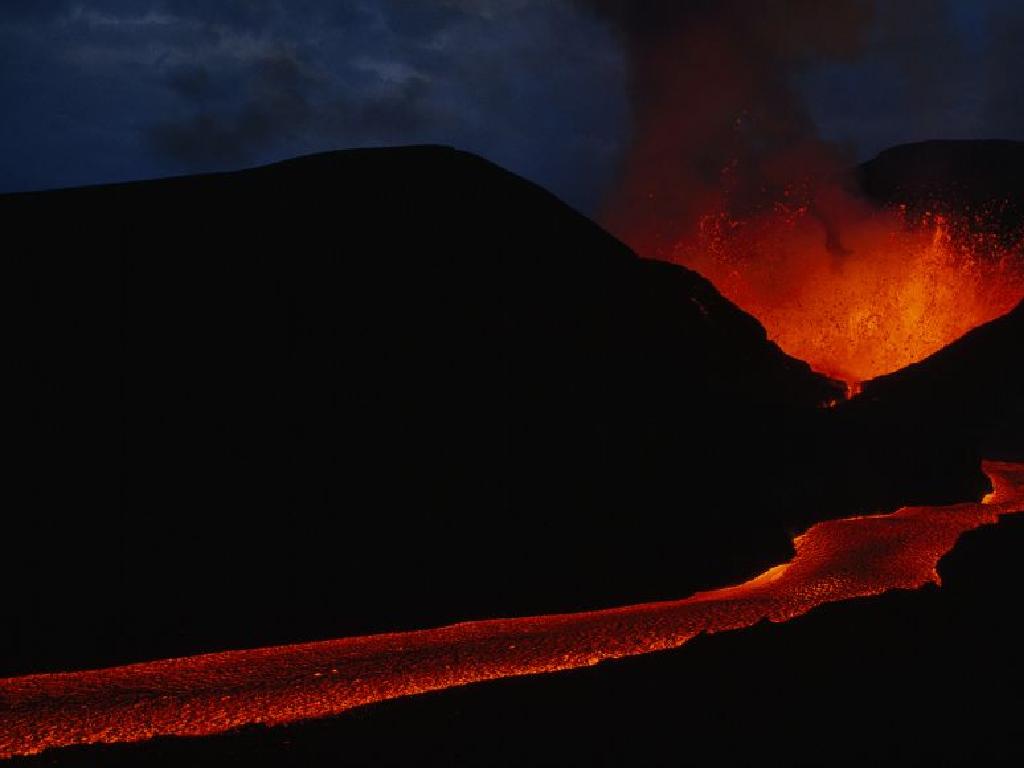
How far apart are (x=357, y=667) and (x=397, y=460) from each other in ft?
7.76

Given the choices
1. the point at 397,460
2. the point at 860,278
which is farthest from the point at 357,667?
the point at 860,278

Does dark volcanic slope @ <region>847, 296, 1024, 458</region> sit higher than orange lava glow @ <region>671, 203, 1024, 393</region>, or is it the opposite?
orange lava glow @ <region>671, 203, 1024, 393</region>

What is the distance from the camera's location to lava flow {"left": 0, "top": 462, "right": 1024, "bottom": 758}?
5469 mm

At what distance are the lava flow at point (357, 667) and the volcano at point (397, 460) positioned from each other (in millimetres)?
389

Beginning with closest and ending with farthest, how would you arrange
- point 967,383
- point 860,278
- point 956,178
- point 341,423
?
point 341,423
point 967,383
point 860,278
point 956,178

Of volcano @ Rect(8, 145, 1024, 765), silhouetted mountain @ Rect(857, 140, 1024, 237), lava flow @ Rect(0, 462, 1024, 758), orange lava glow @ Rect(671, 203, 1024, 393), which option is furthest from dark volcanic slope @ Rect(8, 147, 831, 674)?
silhouetted mountain @ Rect(857, 140, 1024, 237)

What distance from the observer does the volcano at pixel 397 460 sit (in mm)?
5465

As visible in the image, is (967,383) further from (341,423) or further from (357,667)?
(357,667)

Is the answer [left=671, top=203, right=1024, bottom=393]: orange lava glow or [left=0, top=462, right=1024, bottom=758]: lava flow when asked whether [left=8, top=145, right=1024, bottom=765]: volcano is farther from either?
[left=671, top=203, right=1024, bottom=393]: orange lava glow

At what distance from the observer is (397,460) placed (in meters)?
8.34

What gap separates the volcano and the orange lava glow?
472 inches

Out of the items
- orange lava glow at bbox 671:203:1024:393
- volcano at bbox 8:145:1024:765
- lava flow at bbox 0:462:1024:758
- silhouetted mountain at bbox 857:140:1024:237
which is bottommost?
lava flow at bbox 0:462:1024:758

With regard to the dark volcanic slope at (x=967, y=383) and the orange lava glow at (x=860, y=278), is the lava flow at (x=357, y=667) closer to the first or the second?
the dark volcanic slope at (x=967, y=383)

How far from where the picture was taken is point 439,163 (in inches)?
404
